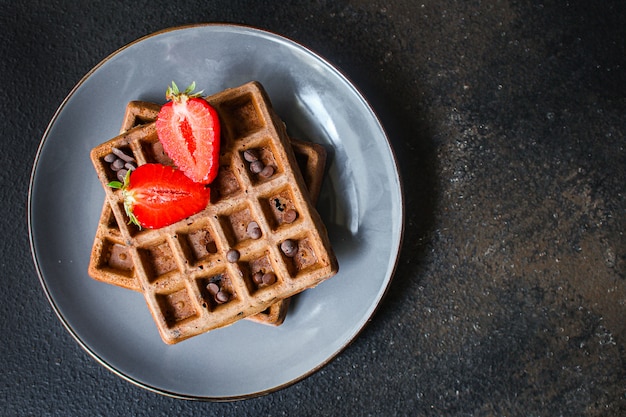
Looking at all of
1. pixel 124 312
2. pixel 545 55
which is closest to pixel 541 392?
pixel 545 55

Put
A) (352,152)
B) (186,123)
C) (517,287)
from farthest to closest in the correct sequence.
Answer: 1. (517,287)
2. (352,152)
3. (186,123)

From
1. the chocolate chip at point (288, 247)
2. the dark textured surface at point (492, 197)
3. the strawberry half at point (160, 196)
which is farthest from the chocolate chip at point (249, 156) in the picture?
the dark textured surface at point (492, 197)

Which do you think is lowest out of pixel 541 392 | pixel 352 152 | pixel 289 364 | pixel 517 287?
pixel 541 392

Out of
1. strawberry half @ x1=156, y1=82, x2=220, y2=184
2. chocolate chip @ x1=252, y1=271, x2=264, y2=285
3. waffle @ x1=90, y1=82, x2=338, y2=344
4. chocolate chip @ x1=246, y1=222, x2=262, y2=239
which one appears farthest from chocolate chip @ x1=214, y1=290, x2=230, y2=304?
strawberry half @ x1=156, y1=82, x2=220, y2=184

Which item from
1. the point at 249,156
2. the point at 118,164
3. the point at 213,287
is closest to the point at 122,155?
the point at 118,164

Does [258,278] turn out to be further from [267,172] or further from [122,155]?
[122,155]

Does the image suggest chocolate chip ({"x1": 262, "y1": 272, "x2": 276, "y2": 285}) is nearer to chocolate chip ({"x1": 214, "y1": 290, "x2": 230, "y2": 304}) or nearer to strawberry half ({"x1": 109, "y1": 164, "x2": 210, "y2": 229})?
chocolate chip ({"x1": 214, "y1": 290, "x2": 230, "y2": 304})

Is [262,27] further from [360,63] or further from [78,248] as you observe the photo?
[78,248]
